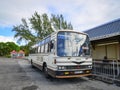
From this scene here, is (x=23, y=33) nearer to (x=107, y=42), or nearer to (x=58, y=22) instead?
(x=58, y=22)

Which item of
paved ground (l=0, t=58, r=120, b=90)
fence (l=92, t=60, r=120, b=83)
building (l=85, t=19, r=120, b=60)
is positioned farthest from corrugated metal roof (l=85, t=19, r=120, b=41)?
paved ground (l=0, t=58, r=120, b=90)

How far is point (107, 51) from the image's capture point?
13.0 m

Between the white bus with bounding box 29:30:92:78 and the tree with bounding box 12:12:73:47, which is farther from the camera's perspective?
the tree with bounding box 12:12:73:47

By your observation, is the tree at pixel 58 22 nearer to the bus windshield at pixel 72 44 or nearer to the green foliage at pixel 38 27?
the green foliage at pixel 38 27

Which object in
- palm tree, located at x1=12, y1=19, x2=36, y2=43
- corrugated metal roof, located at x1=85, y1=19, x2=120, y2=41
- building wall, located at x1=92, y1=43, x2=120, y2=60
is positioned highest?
palm tree, located at x1=12, y1=19, x2=36, y2=43

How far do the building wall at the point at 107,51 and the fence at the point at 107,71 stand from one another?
7.68 ft

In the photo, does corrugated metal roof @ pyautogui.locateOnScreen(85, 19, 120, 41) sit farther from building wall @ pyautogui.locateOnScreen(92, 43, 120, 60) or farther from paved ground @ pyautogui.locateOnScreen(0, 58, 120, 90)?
Answer: paved ground @ pyautogui.locateOnScreen(0, 58, 120, 90)

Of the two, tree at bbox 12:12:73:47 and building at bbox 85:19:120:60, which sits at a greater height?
tree at bbox 12:12:73:47

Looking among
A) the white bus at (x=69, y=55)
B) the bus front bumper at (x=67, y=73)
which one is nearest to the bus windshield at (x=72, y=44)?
the white bus at (x=69, y=55)

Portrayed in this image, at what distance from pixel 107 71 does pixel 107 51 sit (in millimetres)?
3640

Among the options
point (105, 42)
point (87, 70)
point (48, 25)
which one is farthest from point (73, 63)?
point (48, 25)

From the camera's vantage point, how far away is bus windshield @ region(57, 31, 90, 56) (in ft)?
27.6

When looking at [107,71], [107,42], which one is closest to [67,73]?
[107,71]

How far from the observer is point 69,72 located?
8.31 metres
